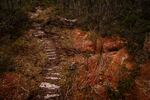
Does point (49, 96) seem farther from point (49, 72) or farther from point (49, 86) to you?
point (49, 72)

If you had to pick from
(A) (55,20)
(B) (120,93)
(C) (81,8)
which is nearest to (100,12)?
(C) (81,8)

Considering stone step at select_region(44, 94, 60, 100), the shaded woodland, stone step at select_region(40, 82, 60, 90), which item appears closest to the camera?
stone step at select_region(44, 94, 60, 100)

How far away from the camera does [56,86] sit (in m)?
8.54

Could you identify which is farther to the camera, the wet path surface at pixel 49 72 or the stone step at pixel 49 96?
the wet path surface at pixel 49 72

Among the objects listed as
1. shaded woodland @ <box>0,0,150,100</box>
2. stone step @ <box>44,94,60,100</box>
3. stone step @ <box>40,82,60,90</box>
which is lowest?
stone step @ <box>44,94,60,100</box>

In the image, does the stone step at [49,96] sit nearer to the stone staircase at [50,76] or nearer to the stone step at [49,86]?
the stone staircase at [50,76]

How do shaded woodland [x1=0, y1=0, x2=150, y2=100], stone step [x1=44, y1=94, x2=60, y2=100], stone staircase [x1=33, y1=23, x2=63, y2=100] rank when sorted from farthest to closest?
shaded woodland [x1=0, y1=0, x2=150, y2=100] < stone staircase [x1=33, y1=23, x2=63, y2=100] < stone step [x1=44, y1=94, x2=60, y2=100]

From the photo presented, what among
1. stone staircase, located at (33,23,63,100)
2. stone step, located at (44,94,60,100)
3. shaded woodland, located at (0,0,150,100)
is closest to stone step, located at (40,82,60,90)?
stone staircase, located at (33,23,63,100)

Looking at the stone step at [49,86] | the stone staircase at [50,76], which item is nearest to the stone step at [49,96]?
the stone staircase at [50,76]

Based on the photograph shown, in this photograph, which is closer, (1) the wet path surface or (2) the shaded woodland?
(1) the wet path surface

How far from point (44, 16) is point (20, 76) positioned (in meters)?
7.21

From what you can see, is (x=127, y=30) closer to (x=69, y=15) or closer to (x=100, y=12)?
(x=100, y=12)

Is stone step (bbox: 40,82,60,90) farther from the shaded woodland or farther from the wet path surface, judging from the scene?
the shaded woodland

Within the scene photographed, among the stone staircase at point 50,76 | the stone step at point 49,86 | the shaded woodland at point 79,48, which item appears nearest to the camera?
the stone staircase at point 50,76
